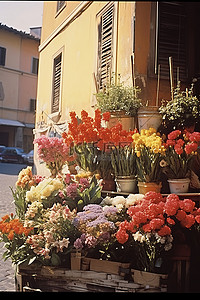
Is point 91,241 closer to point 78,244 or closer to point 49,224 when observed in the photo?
point 78,244

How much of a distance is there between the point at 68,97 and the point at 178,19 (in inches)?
74.6

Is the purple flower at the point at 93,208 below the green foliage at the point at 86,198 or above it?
below

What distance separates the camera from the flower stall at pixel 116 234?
274 cm

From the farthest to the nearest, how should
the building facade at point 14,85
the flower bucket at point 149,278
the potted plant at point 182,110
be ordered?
the building facade at point 14,85
the potted plant at point 182,110
the flower bucket at point 149,278

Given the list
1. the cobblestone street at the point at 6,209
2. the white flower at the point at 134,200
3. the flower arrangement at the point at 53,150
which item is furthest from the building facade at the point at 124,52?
the cobblestone street at the point at 6,209

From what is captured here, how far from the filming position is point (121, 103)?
3.98 metres

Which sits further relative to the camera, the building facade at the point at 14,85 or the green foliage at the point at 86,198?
the building facade at the point at 14,85

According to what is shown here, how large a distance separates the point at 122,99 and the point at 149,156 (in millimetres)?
811

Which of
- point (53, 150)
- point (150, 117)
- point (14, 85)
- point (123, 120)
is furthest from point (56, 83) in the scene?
point (150, 117)

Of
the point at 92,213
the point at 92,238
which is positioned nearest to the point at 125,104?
the point at 92,213

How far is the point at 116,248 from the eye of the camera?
2.90 metres

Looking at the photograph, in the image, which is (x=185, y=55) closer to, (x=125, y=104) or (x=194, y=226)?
(x=125, y=104)

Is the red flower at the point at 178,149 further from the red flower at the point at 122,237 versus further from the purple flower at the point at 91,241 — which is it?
the purple flower at the point at 91,241

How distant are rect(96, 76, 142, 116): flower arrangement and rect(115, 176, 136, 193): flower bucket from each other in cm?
76
